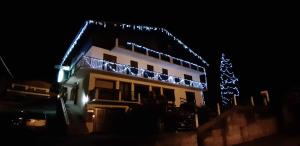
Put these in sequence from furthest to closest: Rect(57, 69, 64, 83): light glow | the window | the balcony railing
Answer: Rect(57, 69, 64, 83): light glow
the window
the balcony railing

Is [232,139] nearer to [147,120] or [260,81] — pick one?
[147,120]

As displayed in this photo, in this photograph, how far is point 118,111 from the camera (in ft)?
58.7

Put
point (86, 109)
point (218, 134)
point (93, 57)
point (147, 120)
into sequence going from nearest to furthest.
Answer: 1. point (218, 134)
2. point (147, 120)
3. point (86, 109)
4. point (93, 57)

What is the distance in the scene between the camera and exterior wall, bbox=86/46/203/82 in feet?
65.7

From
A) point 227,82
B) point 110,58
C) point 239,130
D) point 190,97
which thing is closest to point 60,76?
point 110,58

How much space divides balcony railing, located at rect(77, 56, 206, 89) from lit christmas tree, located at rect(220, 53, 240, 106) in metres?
4.73

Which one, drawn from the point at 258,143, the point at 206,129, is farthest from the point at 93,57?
the point at 258,143

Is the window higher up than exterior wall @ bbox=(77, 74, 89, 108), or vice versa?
the window

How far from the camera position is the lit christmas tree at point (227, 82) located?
28.8 m

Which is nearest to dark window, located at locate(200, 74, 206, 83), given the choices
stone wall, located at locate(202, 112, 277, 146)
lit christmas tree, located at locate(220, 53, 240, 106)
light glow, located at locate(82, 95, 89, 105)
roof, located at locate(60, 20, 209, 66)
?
roof, located at locate(60, 20, 209, 66)

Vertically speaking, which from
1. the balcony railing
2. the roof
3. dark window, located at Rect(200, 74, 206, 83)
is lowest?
the balcony railing

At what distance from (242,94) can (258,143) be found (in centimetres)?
1889

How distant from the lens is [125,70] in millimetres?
20094

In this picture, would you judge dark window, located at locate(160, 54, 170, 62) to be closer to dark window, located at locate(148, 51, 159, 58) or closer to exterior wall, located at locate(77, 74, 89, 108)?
dark window, located at locate(148, 51, 159, 58)
